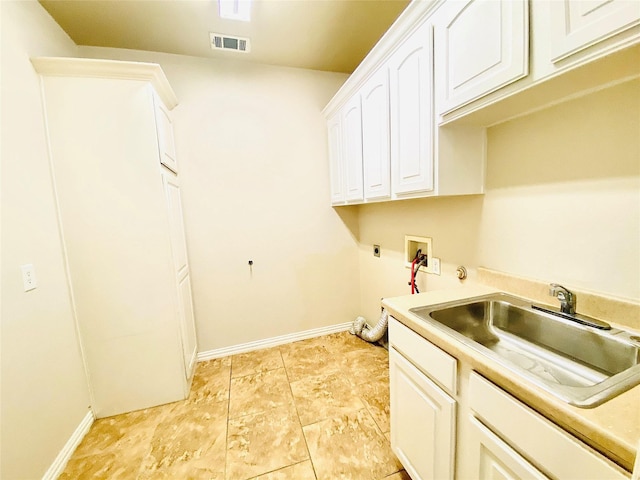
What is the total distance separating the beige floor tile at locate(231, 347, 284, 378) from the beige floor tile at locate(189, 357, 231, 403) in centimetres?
Result: 6

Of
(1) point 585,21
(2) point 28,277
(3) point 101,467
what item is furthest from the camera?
(3) point 101,467

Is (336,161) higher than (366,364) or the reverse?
higher

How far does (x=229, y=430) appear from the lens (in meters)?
1.62

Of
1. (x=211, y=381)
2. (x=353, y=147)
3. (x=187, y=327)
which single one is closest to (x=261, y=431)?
(x=211, y=381)

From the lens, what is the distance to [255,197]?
247 centimetres

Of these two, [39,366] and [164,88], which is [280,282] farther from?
[164,88]

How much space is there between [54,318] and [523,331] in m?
2.47

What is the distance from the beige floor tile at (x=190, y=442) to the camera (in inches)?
54.9

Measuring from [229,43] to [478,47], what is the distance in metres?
1.93

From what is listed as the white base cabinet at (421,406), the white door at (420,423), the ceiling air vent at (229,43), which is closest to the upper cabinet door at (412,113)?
the white base cabinet at (421,406)

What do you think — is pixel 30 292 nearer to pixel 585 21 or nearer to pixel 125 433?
pixel 125 433

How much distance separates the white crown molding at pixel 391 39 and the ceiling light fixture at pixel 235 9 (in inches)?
32.8

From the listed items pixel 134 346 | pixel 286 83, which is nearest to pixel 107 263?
pixel 134 346

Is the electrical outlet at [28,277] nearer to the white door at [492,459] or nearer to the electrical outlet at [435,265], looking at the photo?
the white door at [492,459]
